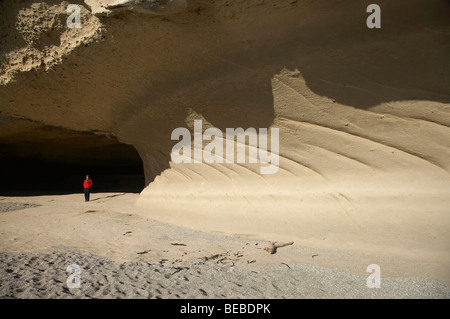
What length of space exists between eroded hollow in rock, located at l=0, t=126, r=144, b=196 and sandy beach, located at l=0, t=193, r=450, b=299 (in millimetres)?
2614

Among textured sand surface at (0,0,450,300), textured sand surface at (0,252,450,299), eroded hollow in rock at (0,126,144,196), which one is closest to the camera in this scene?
textured sand surface at (0,252,450,299)

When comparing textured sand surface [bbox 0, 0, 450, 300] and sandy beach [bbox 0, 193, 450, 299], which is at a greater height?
textured sand surface [bbox 0, 0, 450, 300]

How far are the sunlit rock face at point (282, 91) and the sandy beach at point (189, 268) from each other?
34cm

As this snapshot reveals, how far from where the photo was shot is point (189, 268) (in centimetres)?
160

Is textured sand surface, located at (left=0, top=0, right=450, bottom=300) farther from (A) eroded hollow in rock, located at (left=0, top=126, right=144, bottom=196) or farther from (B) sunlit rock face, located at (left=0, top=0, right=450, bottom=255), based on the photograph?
(A) eroded hollow in rock, located at (left=0, top=126, right=144, bottom=196)

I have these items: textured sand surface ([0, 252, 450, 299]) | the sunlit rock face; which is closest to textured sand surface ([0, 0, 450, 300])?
the sunlit rock face

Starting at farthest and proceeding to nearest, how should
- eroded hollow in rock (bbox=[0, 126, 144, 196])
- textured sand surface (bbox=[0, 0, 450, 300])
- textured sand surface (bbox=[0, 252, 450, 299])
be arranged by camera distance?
eroded hollow in rock (bbox=[0, 126, 144, 196]) → textured sand surface (bbox=[0, 0, 450, 300]) → textured sand surface (bbox=[0, 252, 450, 299])

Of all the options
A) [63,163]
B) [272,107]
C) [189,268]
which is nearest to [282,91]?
[272,107]

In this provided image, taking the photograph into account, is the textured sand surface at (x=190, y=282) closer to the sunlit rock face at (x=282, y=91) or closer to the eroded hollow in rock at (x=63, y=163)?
the sunlit rock face at (x=282, y=91)

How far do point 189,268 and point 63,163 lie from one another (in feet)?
19.1

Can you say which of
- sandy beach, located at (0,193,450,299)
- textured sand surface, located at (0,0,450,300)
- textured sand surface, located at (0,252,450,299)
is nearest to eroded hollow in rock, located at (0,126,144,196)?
textured sand surface, located at (0,0,450,300)

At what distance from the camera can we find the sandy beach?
132 centimetres

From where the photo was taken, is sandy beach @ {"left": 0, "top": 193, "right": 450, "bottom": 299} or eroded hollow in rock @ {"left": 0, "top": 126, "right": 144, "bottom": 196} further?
eroded hollow in rock @ {"left": 0, "top": 126, "right": 144, "bottom": 196}
